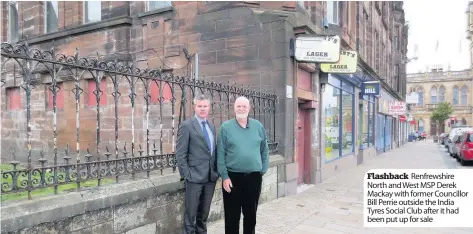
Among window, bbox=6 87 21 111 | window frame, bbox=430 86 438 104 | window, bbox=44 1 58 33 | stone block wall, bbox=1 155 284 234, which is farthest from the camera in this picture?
window frame, bbox=430 86 438 104

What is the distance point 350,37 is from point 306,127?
18.7 feet

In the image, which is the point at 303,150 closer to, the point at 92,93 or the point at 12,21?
the point at 92,93

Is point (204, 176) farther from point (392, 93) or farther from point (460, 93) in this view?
point (460, 93)

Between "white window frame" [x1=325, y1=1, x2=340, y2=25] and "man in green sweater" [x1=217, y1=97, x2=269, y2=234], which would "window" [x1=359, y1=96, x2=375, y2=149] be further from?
"man in green sweater" [x1=217, y1=97, x2=269, y2=234]

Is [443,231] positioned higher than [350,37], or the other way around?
[350,37]

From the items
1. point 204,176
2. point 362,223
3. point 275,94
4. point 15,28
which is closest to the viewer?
point 204,176

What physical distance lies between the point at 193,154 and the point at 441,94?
245 feet

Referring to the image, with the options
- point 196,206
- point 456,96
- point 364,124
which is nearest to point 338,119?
point 364,124

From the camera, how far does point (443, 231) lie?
5754mm

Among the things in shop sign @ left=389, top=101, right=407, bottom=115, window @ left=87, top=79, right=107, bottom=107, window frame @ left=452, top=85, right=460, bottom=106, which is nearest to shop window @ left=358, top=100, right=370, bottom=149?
shop sign @ left=389, top=101, right=407, bottom=115

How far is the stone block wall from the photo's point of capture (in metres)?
3.23

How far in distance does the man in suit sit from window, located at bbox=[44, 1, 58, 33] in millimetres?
9674

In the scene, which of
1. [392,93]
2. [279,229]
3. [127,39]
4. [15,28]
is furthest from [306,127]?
[392,93]

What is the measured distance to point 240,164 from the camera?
168 inches
